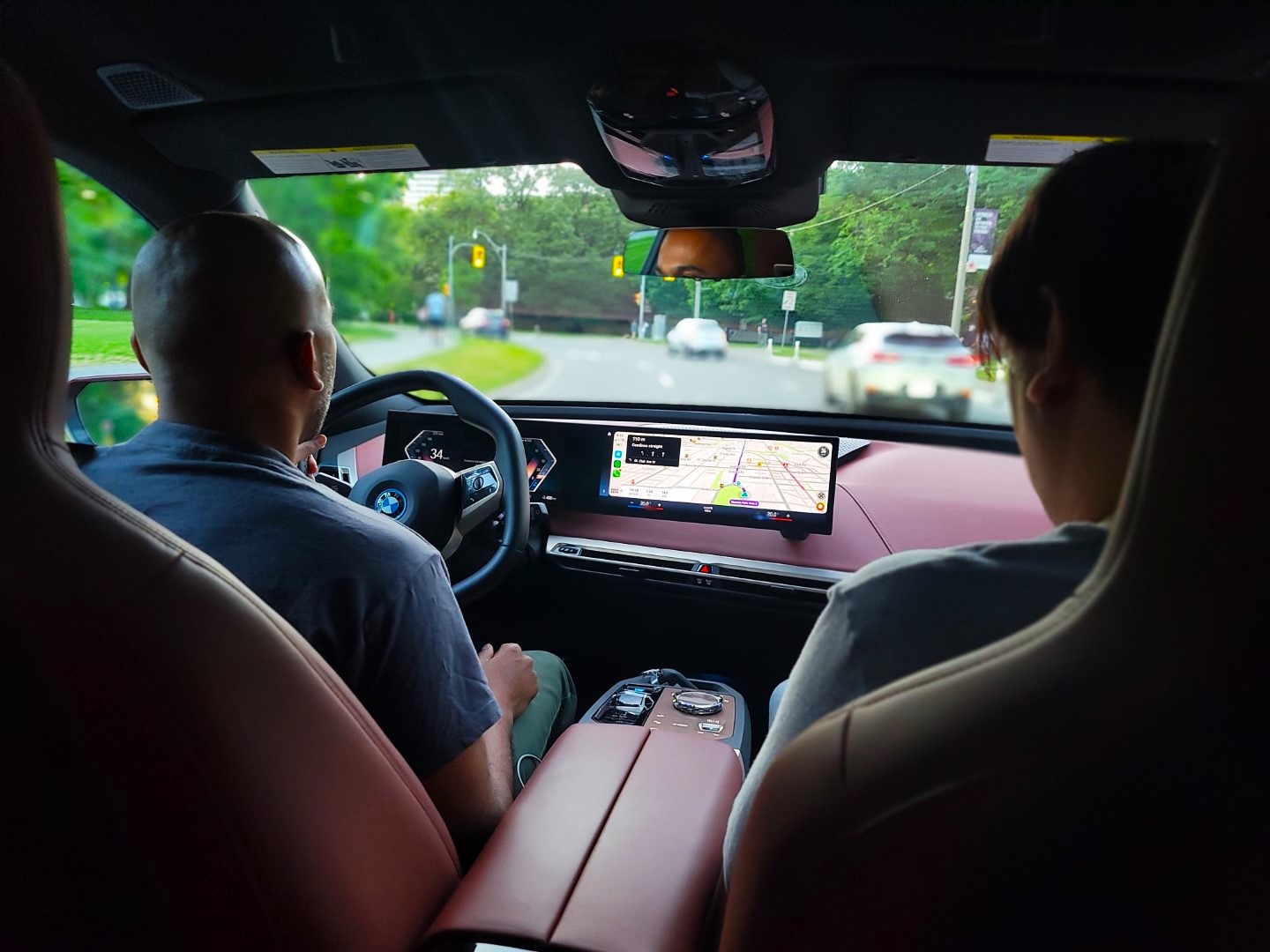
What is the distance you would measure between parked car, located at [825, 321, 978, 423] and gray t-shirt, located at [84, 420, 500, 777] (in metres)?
0.90

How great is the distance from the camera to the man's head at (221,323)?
1308 mm

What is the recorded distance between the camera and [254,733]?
2.85 feet

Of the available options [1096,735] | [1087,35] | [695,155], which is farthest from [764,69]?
[1096,735]

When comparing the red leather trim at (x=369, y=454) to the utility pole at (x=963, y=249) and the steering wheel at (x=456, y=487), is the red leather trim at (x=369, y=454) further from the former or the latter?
the utility pole at (x=963, y=249)

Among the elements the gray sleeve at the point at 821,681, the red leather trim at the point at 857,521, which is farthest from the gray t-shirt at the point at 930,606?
the red leather trim at the point at 857,521

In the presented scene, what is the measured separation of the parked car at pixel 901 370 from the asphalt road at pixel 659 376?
122 millimetres

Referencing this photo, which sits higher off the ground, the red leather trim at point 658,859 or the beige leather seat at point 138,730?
the beige leather seat at point 138,730

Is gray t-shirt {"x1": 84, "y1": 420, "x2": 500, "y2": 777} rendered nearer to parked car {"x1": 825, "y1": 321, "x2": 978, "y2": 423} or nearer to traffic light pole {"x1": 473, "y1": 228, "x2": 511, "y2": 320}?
parked car {"x1": 825, "y1": 321, "x2": 978, "y2": 423}

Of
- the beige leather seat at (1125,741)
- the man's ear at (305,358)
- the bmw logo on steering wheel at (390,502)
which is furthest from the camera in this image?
the bmw logo on steering wheel at (390,502)

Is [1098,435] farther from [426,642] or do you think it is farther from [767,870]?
[426,642]

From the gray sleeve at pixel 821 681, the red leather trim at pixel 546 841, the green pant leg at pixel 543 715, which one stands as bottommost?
the green pant leg at pixel 543 715

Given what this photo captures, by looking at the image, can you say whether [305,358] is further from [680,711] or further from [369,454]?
[369,454]

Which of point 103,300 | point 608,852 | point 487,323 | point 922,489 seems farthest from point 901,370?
point 487,323

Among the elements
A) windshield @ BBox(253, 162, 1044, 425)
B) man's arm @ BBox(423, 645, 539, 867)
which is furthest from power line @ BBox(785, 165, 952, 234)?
man's arm @ BBox(423, 645, 539, 867)
